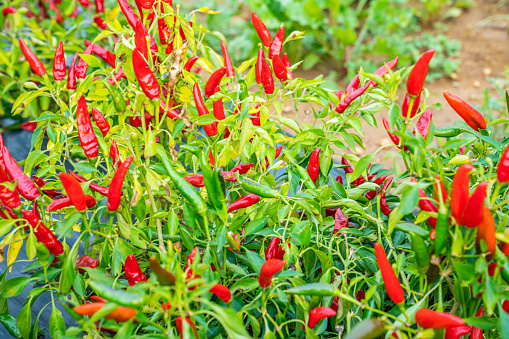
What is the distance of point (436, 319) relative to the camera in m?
0.70

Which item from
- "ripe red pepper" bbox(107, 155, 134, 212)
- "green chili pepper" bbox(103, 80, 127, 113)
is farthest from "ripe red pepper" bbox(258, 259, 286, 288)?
"green chili pepper" bbox(103, 80, 127, 113)

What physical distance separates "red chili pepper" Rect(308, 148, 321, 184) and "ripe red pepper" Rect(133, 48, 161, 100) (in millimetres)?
436

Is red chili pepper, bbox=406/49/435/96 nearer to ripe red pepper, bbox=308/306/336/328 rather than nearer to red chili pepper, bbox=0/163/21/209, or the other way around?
ripe red pepper, bbox=308/306/336/328

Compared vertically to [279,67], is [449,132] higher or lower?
lower

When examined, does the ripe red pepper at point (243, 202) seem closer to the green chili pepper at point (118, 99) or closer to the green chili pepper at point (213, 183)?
the green chili pepper at point (213, 183)

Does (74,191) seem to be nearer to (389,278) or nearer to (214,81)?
(214,81)

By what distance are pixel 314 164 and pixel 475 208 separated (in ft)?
1.68

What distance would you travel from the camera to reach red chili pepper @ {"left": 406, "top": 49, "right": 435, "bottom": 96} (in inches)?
33.0

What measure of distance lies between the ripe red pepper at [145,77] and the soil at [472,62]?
201cm

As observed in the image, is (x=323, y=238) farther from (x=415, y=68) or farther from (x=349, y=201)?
(x=415, y=68)

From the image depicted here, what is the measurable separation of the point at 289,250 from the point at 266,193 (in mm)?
140

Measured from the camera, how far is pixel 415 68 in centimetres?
84

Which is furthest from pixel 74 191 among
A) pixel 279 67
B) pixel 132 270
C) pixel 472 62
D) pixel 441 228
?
pixel 472 62

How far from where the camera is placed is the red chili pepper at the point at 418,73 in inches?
33.0
